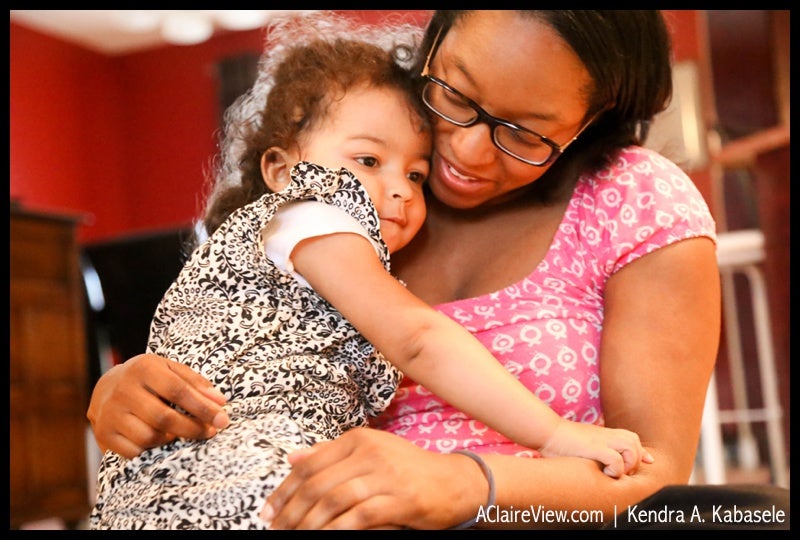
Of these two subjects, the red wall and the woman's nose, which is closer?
the woman's nose

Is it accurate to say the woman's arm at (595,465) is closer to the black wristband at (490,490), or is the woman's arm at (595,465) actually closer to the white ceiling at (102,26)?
the black wristband at (490,490)

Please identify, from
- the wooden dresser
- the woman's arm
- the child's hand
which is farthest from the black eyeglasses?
the wooden dresser

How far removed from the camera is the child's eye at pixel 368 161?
1.44 m

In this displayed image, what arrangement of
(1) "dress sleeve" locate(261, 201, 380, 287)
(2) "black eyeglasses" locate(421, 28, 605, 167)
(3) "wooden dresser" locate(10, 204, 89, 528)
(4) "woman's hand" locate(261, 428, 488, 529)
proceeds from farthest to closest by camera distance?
(3) "wooden dresser" locate(10, 204, 89, 528)
(2) "black eyeglasses" locate(421, 28, 605, 167)
(1) "dress sleeve" locate(261, 201, 380, 287)
(4) "woman's hand" locate(261, 428, 488, 529)

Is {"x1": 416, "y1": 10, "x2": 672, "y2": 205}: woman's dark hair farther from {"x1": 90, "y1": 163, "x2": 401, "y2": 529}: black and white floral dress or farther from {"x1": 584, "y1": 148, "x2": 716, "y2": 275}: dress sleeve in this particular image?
{"x1": 90, "y1": 163, "x2": 401, "y2": 529}: black and white floral dress

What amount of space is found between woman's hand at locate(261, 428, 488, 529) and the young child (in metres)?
0.03

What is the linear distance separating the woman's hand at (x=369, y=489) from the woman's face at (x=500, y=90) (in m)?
0.50

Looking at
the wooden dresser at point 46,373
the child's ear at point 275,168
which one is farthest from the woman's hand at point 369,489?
the wooden dresser at point 46,373

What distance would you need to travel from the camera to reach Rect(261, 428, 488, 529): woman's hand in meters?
1.04

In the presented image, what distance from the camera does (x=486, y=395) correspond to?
1192mm

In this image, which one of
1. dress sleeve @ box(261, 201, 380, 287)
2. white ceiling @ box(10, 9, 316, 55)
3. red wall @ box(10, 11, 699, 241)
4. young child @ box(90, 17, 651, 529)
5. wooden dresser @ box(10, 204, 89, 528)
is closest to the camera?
young child @ box(90, 17, 651, 529)

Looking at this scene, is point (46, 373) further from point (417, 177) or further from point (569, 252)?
point (569, 252)
